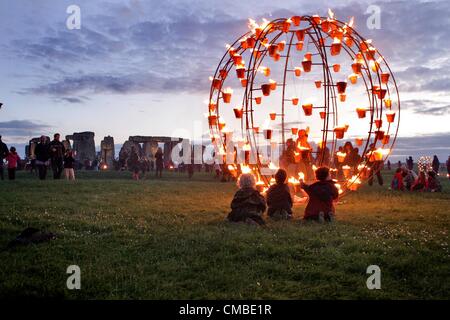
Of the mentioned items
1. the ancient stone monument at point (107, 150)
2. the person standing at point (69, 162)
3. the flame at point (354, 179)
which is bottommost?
the flame at point (354, 179)

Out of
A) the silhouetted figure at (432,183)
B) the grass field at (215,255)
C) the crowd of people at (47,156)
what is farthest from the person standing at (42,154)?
the silhouetted figure at (432,183)

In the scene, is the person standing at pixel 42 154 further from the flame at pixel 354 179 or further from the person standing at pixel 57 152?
the flame at pixel 354 179

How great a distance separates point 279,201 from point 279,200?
2cm

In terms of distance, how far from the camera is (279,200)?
9945 mm

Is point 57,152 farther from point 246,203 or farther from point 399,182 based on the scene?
point 399,182

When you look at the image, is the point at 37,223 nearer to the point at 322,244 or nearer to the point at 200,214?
the point at 200,214

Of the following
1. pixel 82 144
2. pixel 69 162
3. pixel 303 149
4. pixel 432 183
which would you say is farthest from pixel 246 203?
pixel 82 144

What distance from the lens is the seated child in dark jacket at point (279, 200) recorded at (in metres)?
9.94

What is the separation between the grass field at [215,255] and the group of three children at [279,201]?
0.40 meters

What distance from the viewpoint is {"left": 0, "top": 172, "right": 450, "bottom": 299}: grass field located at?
5.03 metres

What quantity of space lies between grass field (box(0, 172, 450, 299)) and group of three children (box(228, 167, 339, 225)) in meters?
0.40

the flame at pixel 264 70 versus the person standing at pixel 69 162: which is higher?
the flame at pixel 264 70

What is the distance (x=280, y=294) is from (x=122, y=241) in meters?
3.34

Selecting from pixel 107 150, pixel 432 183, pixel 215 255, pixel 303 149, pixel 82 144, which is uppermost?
pixel 82 144
